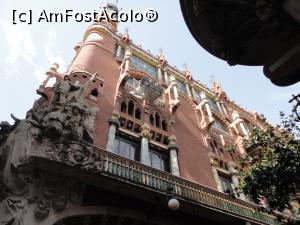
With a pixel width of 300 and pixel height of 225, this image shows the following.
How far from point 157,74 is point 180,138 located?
7254 mm

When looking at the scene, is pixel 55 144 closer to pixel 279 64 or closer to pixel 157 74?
pixel 279 64

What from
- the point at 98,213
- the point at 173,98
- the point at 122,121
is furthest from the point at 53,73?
the point at 98,213

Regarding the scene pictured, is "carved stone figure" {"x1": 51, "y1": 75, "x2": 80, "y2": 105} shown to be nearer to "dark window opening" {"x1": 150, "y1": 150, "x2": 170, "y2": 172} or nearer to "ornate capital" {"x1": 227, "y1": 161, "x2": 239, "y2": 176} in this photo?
"dark window opening" {"x1": 150, "y1": 150, "x2": 170, "y2": 172}

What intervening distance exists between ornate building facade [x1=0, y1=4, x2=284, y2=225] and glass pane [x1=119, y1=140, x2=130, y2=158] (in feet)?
0.19

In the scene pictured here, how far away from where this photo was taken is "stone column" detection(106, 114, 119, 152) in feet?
41.4

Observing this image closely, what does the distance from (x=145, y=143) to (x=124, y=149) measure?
1152mm

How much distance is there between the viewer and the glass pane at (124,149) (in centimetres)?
1348

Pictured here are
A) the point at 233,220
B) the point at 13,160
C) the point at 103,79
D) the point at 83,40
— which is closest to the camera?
the point at 13,160

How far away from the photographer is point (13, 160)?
9055mm

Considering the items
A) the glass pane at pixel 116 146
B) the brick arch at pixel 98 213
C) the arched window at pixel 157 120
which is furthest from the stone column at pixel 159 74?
the brick arch at pixel 98 213

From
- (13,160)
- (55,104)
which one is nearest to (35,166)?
(13,160)

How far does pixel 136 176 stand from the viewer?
35.3ft

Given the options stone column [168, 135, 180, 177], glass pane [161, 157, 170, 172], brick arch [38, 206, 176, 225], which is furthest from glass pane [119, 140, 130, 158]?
brick arch [38, 206, 176, 225]

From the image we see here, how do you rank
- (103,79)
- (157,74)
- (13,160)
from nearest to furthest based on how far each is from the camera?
1. (13,160)
2. (103,79)
3. (157,74)
